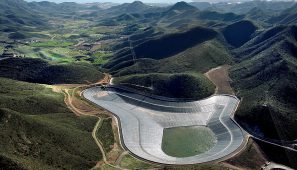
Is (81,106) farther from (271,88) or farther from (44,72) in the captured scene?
(271,88)

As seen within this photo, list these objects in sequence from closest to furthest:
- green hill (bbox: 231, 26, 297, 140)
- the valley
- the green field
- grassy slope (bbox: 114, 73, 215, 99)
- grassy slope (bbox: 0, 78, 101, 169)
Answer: grassy slope (bbox: 0, 78, 101, 169)
the valley
the green field
green hill (bbox: 231, 26, 297, 140)
grassy slope (bbox: 114, 73, 215, 99)

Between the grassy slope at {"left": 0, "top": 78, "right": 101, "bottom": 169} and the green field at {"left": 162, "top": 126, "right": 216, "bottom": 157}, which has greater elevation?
the grassy slope at {"left": 0, "top": 78, "right": 101, "bottom": 169}

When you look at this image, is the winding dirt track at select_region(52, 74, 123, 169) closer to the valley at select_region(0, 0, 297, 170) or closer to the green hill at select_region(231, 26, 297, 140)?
the valley at select_region(0, 0, 297, 170)

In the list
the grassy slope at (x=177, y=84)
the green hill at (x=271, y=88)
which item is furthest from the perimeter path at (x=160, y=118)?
the green hill at (x=271, y=88)

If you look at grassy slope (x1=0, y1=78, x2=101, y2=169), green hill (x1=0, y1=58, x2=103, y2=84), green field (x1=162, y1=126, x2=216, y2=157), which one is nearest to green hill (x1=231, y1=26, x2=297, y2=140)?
Answer: green field (x1=162, y1=126, x2=216, y2=157)

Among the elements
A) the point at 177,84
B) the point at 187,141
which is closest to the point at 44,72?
the point at 177,84

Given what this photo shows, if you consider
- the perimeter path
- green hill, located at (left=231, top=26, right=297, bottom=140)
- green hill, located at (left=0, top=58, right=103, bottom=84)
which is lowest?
green hill, located at (left=0, top=58, right=103, bottom=84)
